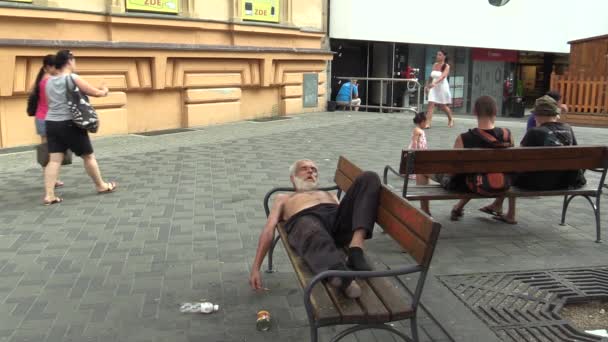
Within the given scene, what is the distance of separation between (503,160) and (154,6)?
26.7 ft

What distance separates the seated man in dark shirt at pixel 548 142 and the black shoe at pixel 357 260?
249 centimetres

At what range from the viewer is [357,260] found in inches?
133

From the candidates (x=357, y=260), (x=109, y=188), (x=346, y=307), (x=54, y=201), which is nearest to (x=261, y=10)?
(x=109, y=188)

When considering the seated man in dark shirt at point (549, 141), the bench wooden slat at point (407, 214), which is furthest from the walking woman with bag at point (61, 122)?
the seated man in dark shirt at point (549, 141)

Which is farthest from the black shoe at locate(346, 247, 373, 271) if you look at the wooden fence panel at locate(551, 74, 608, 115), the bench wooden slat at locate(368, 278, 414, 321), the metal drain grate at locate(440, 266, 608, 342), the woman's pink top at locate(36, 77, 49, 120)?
the wooden fence panel at locate(551, 74, 608, 115)

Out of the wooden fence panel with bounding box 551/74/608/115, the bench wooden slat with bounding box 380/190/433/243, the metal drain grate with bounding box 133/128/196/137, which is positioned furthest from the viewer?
the wooden fence panel with bounding box 551/74/608/115

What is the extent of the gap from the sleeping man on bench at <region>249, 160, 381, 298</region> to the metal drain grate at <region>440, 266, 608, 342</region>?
3.03 feet

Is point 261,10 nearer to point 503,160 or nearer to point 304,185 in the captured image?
point 503,160

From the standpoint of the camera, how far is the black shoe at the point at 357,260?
11.1 ft

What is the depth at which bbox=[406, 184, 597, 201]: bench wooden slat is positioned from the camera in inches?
197

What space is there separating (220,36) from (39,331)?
9928 millimetres

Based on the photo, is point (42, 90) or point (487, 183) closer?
point (487, 183)

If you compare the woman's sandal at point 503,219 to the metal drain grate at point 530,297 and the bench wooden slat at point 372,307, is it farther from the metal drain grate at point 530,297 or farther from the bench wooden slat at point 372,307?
the bench wooden slat at point 372,307

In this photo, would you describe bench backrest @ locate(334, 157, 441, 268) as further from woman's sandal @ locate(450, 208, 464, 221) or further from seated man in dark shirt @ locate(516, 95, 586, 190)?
woman's sandal @ locate(450, 208, 464, 221)
